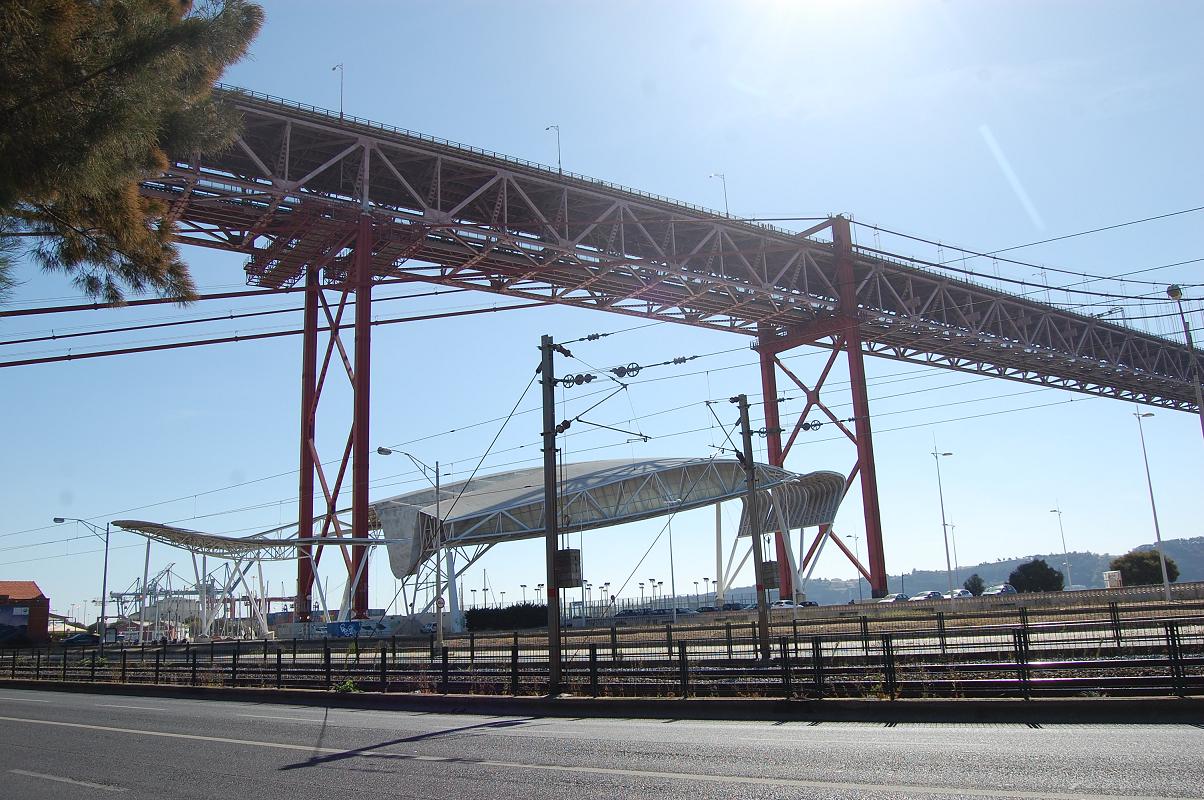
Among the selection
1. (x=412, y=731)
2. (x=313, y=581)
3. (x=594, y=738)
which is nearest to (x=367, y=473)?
(x=313, y=581)

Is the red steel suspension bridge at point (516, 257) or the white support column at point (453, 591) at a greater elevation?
the red steel suspension bridge at point (516, 257)

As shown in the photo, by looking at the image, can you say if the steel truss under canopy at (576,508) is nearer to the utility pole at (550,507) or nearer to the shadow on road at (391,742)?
the utility pole at (550,507)

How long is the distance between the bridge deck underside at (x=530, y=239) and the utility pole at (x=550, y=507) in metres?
18.2

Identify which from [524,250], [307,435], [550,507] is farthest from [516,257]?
[550,507]

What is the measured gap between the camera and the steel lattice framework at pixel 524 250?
4556 cm

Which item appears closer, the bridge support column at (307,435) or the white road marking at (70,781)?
the white road marking at (70,781)

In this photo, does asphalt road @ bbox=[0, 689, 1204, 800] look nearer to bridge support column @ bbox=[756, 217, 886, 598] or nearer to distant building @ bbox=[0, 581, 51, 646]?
bridge support column @ bbox=[756, 217, 886, 598]

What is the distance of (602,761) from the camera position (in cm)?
1178

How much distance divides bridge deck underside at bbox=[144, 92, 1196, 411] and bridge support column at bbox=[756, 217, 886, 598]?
0.54 meters

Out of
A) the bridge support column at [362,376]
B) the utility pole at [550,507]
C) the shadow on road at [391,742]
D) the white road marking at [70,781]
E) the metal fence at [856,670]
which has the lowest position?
the shadow on road at [391,742]

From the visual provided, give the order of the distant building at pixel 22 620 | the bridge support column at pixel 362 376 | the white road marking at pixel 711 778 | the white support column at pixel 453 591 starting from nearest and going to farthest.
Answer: the white road marking at pixel 711 778 → the bridge support column at pixel 362 376 → the white support column at pixel 453 591 → the distant building at pixel 22 620

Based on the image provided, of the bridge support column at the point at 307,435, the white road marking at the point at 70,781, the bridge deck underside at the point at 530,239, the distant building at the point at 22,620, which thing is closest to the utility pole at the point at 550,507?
the white road marking at the point at 70,781

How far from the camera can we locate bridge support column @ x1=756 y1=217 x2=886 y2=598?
198 ft

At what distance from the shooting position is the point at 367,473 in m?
44.8
